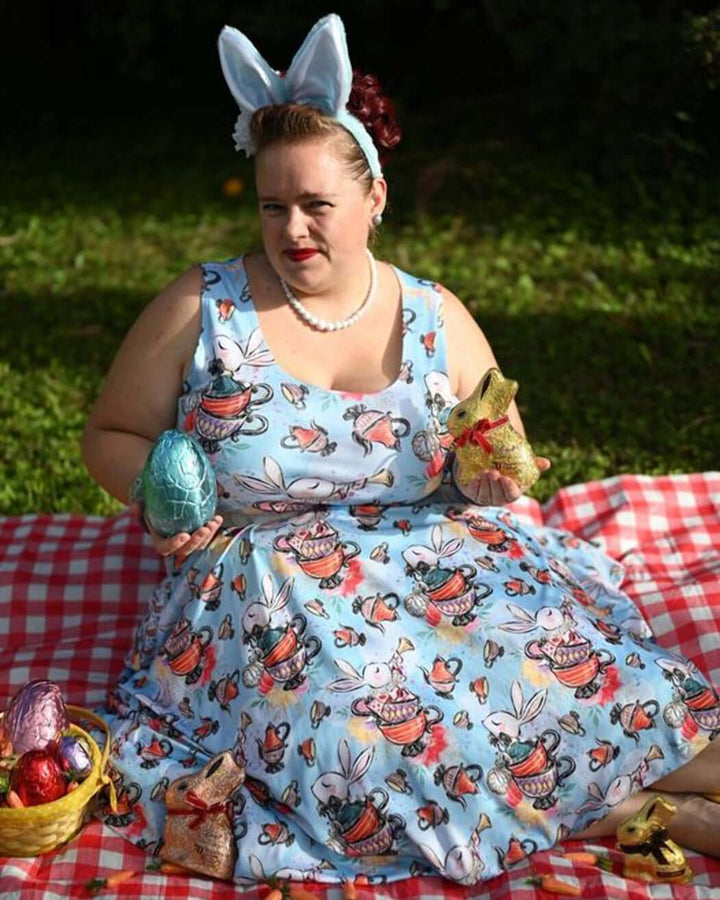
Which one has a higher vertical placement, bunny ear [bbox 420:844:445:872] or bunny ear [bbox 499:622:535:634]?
bunny ear [bbox 499:622:535:634]

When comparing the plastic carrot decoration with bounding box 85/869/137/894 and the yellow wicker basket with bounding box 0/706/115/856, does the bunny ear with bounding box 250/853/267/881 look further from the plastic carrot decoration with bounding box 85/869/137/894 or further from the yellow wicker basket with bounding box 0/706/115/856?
the yellow wicker basket with bounding box 0/706/115/856

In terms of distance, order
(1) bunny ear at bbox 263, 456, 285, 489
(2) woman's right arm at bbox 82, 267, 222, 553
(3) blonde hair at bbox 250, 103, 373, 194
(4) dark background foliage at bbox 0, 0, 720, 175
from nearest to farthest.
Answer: (3) blonde hair at bbox 250, 103, 373, 194 < (1) bunny ear at bbox 263, 456, 285, 489 < (2) woman's right arm at bbox 82, 267, 222, 553 < (4) dark background foliage at bbox 0, 0, 720, 175

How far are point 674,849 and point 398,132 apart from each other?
181 centimetres

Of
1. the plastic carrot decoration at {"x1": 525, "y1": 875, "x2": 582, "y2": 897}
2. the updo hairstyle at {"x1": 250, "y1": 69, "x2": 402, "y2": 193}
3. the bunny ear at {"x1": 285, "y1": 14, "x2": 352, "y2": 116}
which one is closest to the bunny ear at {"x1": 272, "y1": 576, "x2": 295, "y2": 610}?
the plastic carrot decoration at {"x1": 525, "y1": 875, "x2": 582, "y2": 897}

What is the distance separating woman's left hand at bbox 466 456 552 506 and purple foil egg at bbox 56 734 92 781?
3.67ft

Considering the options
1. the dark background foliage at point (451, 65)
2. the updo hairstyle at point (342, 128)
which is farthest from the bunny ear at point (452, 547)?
the dark background foliage at point (451, 65)

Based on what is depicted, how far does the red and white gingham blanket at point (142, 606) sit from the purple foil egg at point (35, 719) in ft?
0.85

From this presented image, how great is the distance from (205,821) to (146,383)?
109 cm

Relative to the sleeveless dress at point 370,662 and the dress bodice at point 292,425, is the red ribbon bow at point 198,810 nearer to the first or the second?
the sleeveless dress at point 370,662

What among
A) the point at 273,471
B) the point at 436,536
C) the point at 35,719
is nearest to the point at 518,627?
the point at 436,536

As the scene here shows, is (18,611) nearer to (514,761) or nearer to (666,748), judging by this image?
(514,761)

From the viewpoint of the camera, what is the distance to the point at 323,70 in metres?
3.13

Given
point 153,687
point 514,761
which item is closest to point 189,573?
point 153,687

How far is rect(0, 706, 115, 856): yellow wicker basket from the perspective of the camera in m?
2.97
